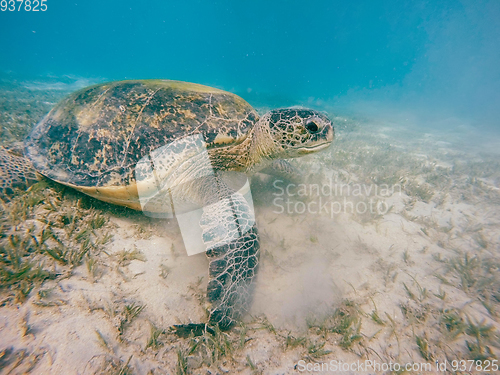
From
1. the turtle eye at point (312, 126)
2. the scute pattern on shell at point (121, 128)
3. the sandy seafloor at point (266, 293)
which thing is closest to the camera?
the sandy seafloor at point (266, 293)

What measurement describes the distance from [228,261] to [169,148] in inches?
65.4

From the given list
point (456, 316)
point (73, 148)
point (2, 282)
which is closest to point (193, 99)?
point (73, 148)

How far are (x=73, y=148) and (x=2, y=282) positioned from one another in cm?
186

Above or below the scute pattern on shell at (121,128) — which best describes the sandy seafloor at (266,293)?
below

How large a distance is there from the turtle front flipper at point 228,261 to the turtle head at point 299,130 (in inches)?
45.6

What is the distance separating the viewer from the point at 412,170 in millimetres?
5879

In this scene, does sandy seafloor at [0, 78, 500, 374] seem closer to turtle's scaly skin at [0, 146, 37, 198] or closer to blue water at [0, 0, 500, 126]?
turtle's scaly skin at [0, 146, 37, 198]

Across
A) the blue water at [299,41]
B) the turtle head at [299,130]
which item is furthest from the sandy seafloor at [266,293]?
the blue water at [299,41]

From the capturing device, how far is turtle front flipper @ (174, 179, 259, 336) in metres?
1.90

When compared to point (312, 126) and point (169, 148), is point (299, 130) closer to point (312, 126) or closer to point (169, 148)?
point (312, 126)

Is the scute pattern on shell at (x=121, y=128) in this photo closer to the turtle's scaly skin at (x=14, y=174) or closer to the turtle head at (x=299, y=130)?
the turtle's scaly skin at (x=14, y=174)

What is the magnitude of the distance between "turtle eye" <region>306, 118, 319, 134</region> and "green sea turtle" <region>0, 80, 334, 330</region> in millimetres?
14

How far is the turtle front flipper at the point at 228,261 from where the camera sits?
1.90m

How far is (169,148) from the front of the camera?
262 centimetres
